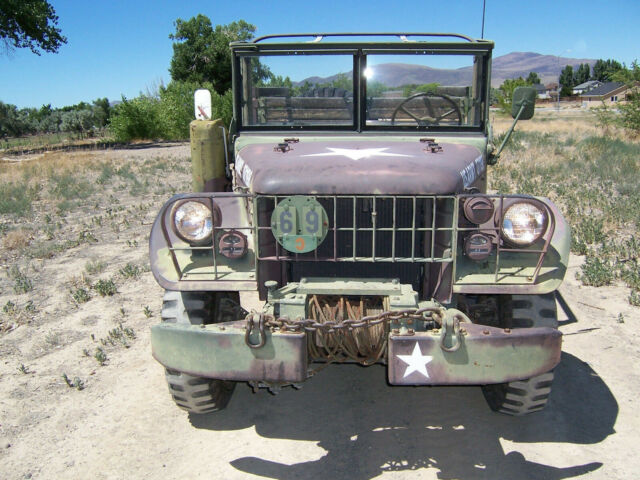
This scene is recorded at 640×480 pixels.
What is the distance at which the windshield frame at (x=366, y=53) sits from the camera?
4234mm

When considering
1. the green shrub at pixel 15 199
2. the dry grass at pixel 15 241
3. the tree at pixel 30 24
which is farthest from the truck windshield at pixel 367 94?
the tree at pixel 30 24

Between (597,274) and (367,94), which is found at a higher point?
(367,94)

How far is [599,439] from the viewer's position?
3293 mm

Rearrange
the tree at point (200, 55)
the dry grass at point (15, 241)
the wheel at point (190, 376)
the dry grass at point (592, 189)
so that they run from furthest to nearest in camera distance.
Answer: the tree at point (200, 55), the dry grass at point (15, 241), the dry grass at point (592, 189), the wheel at point (190, 376)

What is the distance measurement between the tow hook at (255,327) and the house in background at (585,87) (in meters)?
100

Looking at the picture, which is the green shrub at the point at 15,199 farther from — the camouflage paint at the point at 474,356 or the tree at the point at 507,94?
the tree at the point at 507,94

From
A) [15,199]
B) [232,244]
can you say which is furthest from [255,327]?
[15,199]

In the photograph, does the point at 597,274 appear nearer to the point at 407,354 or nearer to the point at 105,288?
the point at 407,354

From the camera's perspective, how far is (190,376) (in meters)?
3.28

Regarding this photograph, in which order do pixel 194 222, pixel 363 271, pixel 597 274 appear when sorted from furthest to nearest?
pixel 597 274 → pixel 363 271 → pixel 194 222

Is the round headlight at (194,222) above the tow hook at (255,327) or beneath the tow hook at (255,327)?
above

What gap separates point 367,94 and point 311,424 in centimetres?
240

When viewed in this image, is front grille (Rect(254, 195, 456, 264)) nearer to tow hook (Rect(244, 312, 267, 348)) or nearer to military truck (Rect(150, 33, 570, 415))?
military truck (Rect(150, 33, 570, 415))

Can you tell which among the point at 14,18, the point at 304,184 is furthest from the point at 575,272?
the point at 14,18
